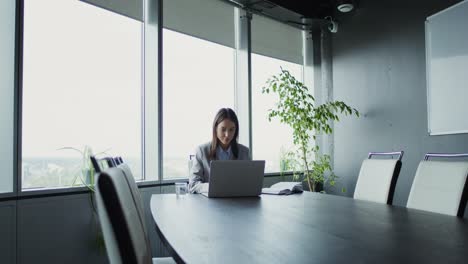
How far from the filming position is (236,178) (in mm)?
2396

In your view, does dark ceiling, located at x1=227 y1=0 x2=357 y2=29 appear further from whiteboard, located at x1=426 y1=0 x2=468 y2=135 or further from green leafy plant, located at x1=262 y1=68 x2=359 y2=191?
whiteboard, located at x1=426 y1=0 x2=468 y2=135

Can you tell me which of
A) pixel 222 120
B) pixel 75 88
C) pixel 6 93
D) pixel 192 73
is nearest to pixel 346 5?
pixel 192 73

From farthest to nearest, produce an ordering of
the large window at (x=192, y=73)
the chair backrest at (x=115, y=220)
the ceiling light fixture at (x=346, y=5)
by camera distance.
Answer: the ceiling light fixture at (x=346, y=5) → the large window at (x=192, y=73) → the chair backrest at (x=115, y=220)

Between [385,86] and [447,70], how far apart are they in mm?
874

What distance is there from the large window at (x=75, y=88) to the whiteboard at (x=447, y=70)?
3.28 metres

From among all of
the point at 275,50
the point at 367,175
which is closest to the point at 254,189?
the point at 367,175

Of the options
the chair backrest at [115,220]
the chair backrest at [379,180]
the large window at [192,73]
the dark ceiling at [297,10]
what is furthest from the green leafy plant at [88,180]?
the dark ceiling at [297,10]

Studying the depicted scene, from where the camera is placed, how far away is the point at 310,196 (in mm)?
2512

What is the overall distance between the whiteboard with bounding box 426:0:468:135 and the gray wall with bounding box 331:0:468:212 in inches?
4.2

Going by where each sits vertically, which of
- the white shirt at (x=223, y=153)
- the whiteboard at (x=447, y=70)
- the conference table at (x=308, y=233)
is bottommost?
the conference table at (x=308, y=233)

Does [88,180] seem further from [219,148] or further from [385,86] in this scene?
[385,86]

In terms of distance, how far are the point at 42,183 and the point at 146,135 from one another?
1.13 m

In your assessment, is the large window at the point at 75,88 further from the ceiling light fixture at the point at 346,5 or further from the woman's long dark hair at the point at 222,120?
the ceiling light fixture at the point at 346,5

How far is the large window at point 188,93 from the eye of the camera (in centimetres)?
384
